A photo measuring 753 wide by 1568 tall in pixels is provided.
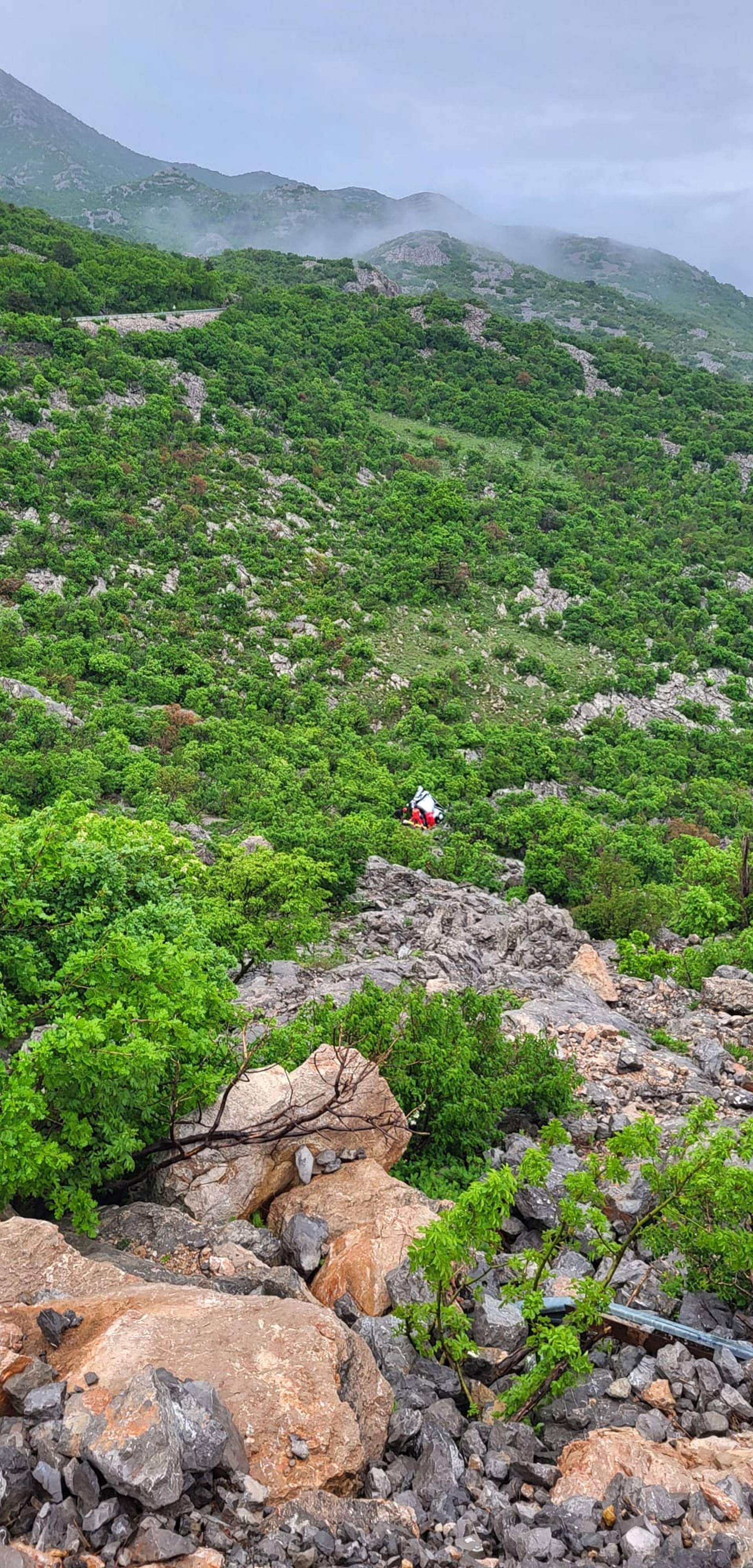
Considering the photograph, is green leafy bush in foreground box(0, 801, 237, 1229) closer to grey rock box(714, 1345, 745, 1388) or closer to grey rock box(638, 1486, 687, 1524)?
grey rock box(638, 1486, 687, 1524)

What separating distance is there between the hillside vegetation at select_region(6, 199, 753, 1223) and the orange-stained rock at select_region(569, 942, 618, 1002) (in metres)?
2.56

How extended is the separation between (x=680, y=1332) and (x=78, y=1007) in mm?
5551

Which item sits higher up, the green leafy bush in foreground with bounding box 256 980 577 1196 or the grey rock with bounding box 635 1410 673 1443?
the grey rock with bounding box 635 1410 673 1443

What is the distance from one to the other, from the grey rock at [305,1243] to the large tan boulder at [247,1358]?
1669mm

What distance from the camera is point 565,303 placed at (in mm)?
132250

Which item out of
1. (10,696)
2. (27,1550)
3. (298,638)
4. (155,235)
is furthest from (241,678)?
(155,235)

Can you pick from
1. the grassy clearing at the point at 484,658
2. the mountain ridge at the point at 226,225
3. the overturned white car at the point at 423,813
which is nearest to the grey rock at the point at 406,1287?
the overturned white car at the point at 423,813

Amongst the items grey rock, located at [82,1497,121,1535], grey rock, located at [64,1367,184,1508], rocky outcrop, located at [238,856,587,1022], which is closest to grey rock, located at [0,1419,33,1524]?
grey rock, located at [64,1367,184,1508]

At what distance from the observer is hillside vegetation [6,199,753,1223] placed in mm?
9367

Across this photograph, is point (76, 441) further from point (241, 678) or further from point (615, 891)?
point (615, 891)

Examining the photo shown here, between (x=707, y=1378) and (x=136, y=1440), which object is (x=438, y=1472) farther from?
(x=707, y=1378)

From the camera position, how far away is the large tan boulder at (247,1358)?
16.9 feet

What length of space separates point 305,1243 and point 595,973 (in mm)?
13340

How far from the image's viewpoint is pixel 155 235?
15888 centimetres
